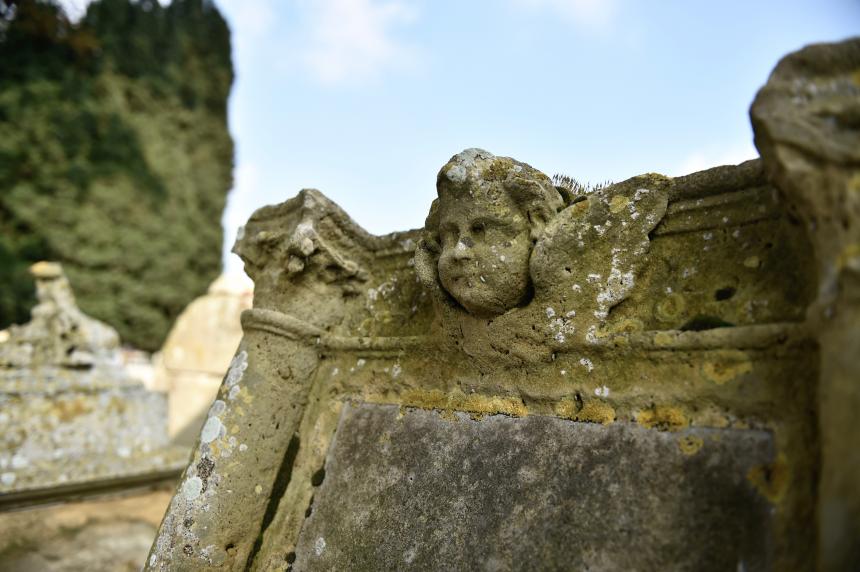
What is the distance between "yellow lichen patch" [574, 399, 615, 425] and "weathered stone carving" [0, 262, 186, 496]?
485cm

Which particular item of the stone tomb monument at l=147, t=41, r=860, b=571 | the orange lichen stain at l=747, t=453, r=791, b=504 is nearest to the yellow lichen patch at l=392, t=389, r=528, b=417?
the stone tomb monument at l=147, t=41, r=860, b=571

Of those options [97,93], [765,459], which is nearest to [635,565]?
[765,459]

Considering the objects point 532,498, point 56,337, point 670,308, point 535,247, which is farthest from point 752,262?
point 56,337

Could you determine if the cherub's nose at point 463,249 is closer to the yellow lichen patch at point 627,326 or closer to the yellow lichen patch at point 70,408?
the yellow lichen patch at point 627,326

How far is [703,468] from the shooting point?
1571mm

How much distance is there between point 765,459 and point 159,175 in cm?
1886

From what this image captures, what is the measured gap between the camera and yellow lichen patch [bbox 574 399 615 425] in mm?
1811

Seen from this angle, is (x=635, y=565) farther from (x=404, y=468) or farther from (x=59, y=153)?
(x=59, y=153)

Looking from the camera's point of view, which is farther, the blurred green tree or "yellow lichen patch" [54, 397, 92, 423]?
the blurred green tree

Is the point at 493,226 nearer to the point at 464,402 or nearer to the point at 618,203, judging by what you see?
the point at 618,203

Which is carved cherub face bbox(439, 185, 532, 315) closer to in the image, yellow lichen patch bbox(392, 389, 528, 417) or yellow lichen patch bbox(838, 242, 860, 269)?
yellow lichen patch bbox(392, 389, 528, 417)

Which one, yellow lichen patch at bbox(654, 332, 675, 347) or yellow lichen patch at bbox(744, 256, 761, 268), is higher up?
yellow lichen patch at bbox(744, 256, 761, 268)

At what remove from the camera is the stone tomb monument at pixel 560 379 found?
4.63ft

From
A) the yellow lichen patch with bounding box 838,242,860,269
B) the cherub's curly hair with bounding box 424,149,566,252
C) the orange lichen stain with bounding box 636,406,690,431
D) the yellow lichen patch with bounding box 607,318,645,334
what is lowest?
the orange lichen stain with bounding box 636,406,690,431
